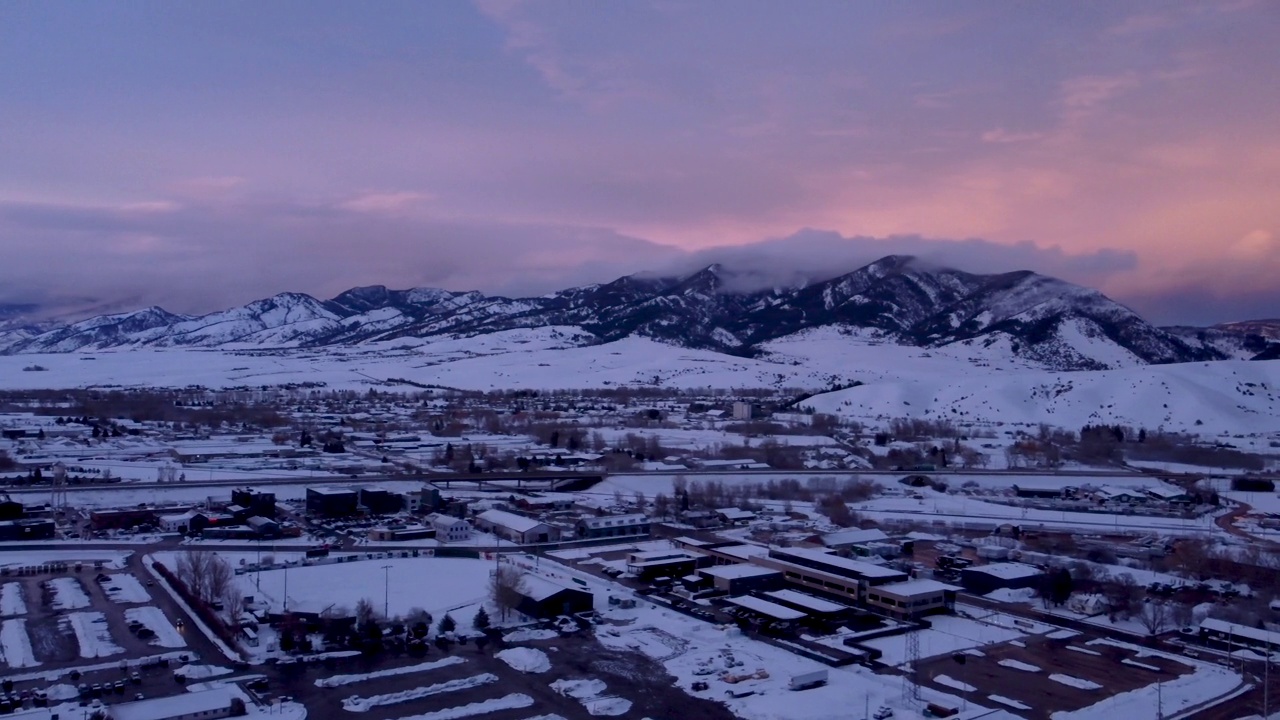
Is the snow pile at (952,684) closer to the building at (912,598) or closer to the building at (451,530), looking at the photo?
the building at (912,598)

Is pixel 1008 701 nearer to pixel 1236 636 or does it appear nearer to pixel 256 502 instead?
pixel 1236 636

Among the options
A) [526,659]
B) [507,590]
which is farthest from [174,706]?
[507,590]

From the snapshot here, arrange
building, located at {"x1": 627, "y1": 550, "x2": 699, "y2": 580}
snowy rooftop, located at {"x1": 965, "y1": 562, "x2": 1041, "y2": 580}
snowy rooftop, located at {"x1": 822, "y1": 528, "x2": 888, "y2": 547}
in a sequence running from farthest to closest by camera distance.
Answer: snowy rooftop, located at {"x1": 822, "y1": 528, "x2": 888, "y2": 547} → building, located at {"x1": 627, "y1": 550, "x2": 699, "y2": 580} → snowy rooftop, located at {"x1": 965, "y1": 562, "x2": 1041, "y2": 580}

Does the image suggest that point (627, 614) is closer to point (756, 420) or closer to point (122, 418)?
point (756, 420)

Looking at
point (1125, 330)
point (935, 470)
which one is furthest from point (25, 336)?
point (935, 470)

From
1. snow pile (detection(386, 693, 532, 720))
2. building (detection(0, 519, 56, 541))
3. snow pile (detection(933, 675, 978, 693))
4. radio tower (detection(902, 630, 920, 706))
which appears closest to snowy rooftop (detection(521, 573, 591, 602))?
snow pile (detection(386, 693, 532, 720))

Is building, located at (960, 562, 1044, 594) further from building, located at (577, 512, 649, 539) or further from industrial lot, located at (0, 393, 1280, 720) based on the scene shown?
building, located at (577, 512, 649, 539)
